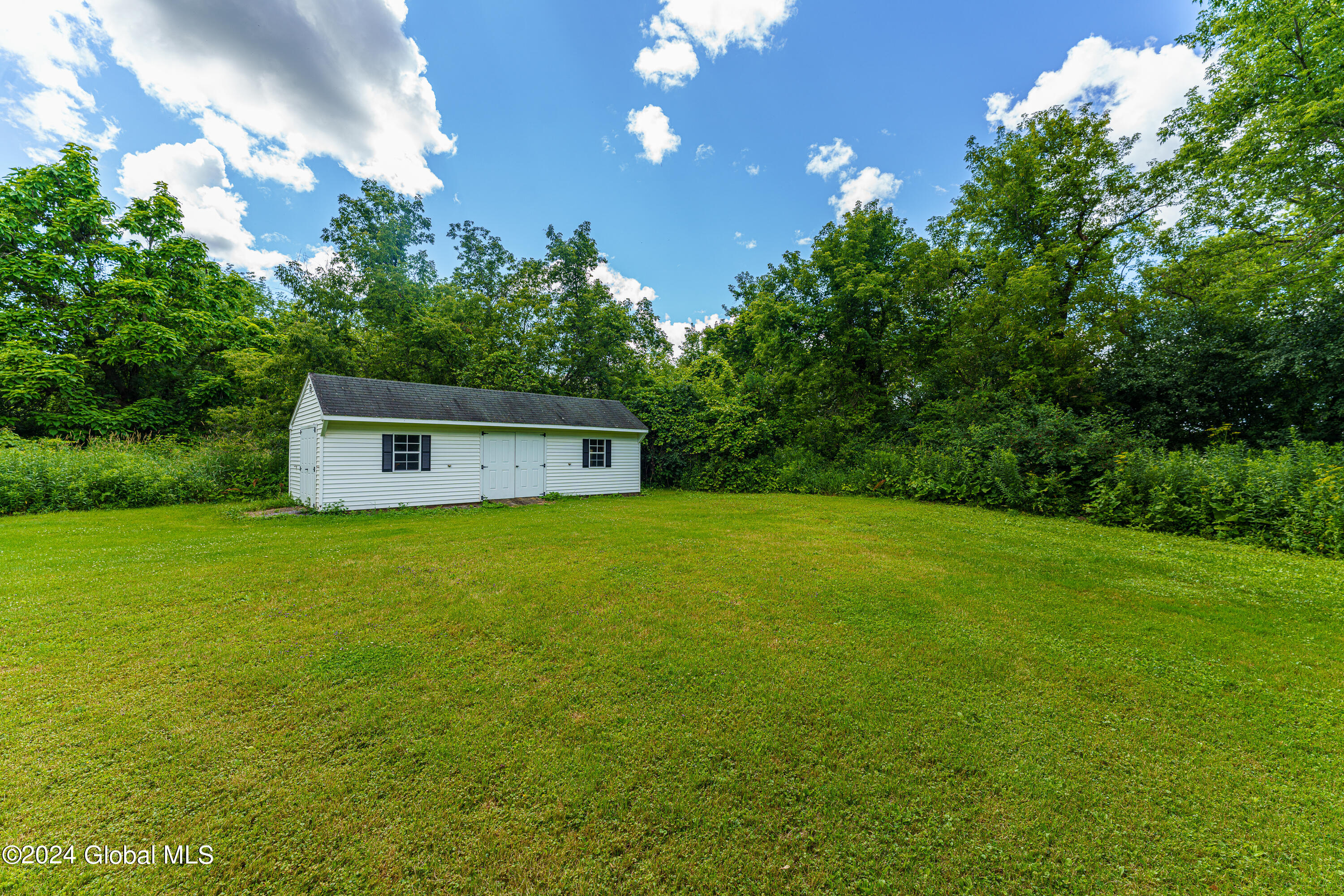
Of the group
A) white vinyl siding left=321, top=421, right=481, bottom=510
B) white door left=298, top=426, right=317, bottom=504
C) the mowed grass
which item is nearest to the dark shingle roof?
white vinyl siding left=321, top=421, right=481, bottom=510

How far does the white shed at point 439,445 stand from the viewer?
959 cm

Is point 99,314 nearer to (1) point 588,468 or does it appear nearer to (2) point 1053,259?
(1) point 588,468

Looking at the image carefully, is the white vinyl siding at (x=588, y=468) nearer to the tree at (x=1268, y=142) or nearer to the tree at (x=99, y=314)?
the tree at (x=99, y=314)

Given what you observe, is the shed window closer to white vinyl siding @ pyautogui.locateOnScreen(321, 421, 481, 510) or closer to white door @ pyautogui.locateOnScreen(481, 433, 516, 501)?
white vinyl siding @ pyautogui.locateOnScreen(321, 421, 481, 510)

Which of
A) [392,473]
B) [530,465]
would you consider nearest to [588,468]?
[530,465]

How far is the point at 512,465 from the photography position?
1201 cm

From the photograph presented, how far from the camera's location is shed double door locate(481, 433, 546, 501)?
11578 millimetres

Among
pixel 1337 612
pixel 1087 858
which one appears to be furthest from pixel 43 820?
pixel 1337 612

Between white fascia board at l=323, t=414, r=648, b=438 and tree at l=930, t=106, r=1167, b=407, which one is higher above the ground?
tree at l=930, t=106, r=1167, b=407

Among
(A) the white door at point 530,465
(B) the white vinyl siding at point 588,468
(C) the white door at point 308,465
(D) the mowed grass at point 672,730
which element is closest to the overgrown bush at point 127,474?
(C) the white door at point 308,465

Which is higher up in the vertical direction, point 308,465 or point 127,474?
point 308,465

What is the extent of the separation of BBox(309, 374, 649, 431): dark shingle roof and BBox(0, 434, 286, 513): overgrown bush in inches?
145

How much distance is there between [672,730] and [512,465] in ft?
34.9

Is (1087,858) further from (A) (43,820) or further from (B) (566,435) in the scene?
(B) (566,435)
